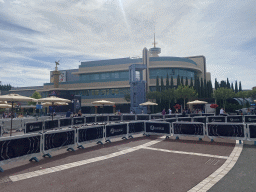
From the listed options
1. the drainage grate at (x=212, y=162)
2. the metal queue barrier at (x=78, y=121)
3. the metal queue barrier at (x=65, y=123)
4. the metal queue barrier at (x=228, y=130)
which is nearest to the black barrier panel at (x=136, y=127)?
the metal queue barrier at (x=228, y=130)

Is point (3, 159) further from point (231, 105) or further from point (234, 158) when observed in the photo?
point (231, 105)

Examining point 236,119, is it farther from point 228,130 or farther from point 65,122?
point 65,122

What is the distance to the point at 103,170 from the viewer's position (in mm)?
6535

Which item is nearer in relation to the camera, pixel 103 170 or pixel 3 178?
pixel 3 178

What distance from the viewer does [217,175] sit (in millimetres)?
5895

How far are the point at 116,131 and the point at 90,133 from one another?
198 cm

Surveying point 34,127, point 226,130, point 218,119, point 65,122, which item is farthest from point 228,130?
point 65,122

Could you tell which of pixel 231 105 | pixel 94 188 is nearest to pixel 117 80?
pixel 231 105

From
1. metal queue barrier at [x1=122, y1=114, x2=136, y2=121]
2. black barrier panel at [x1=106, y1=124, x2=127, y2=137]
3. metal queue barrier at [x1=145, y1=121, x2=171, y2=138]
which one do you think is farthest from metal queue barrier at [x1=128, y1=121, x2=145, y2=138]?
metal queue barrier at [x1=122, y1=114, x2=136, y2=121]

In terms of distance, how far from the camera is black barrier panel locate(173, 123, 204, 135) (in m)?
11.5

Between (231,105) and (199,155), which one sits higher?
(231,105)

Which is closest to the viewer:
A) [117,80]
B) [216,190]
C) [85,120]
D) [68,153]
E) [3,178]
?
[216,190]

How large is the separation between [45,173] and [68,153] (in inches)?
106

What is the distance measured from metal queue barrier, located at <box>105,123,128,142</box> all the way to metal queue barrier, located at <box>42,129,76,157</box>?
2322 mm
